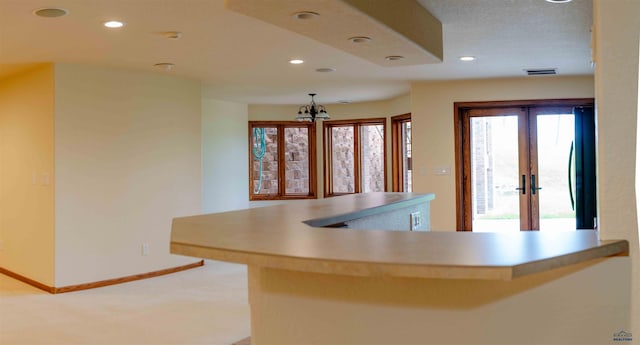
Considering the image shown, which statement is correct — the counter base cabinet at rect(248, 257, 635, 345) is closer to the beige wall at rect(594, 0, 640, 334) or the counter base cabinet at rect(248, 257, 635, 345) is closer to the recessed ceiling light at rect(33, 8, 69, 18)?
the beige wall at rect(594, 0, 640, 334)

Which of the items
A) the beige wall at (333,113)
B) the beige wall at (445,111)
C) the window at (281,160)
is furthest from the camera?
the window at (281,160)

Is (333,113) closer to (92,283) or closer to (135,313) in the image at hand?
(92,283)

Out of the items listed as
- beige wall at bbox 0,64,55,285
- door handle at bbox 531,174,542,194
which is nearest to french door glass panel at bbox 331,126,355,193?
door handle at bbox 531,174,542,194

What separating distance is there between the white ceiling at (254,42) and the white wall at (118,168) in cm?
31

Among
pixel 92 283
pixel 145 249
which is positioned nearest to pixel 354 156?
pixel 145 249

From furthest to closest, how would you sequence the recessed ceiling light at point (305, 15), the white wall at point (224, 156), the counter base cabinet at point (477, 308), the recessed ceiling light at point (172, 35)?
the white wall at point (224, 156), the recessed ceiling light at point (172, 35), the recessed ceiling light at point (305, 15), the counter base cabinet at point (477, 308)

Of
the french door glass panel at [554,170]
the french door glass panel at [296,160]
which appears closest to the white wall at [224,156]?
the french door glass panel at [296,160]

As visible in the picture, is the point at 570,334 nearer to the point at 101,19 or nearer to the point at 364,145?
the point at 101,19

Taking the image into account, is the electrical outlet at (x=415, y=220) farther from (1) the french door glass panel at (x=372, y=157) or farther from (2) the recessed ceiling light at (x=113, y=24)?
(1) the french door glass panel at (x=372, y=157)

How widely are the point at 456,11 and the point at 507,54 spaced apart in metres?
1.80

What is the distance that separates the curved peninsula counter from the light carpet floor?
6.60ft

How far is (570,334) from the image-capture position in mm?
1812

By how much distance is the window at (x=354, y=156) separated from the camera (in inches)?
382

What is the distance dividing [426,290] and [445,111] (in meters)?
5.69
